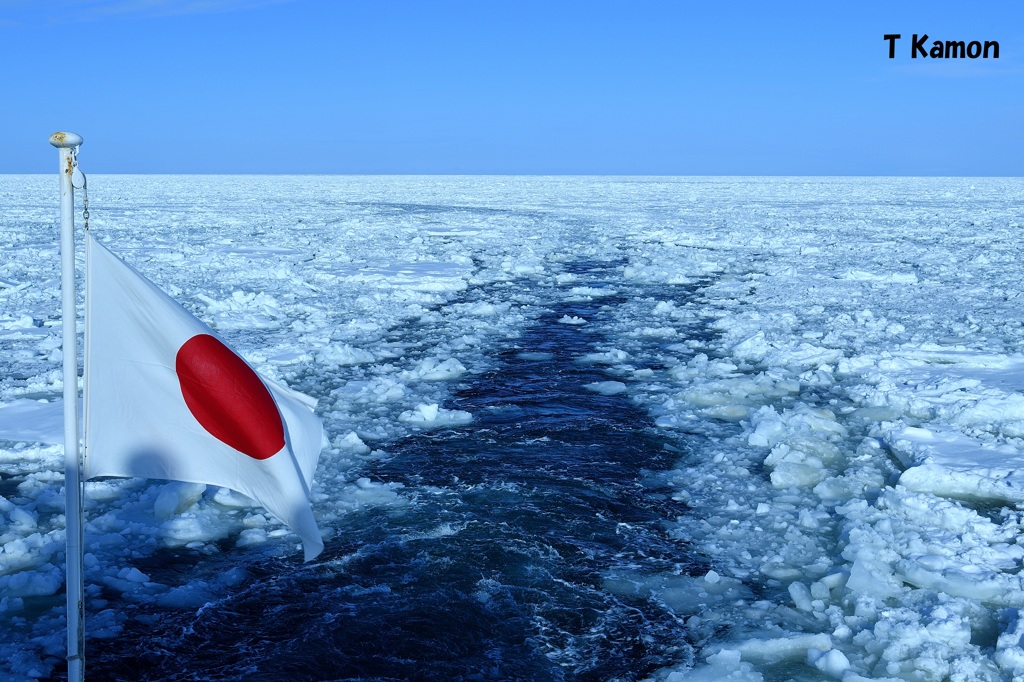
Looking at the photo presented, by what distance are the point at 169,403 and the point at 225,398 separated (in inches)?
6.7

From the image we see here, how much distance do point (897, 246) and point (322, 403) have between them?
1621 centimetres

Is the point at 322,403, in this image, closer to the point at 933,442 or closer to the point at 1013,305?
the point at 933,442

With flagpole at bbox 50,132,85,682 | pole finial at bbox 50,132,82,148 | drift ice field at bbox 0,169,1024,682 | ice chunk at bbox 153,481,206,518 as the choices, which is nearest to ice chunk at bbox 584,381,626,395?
drift ice field at bbox 0,169,1024,682

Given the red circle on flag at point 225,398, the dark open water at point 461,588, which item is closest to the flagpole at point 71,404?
the red circle on flag at point 225,398

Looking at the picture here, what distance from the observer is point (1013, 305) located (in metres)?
11.2

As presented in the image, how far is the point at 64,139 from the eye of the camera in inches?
96.6

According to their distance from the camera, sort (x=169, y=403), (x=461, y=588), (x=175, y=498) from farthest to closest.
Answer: (x=175, y=498) < (x=461, y=588) < (x=169, y=403)

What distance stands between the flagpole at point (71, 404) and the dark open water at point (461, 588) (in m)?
0.75

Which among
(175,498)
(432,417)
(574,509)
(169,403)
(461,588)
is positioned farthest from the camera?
(432,417)

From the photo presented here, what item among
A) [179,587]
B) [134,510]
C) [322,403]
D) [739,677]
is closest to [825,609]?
[739,677]

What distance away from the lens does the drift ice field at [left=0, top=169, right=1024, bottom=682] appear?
3.46 meters

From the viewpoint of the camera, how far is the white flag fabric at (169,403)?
2.66 m

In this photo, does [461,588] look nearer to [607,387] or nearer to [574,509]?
[574,509]

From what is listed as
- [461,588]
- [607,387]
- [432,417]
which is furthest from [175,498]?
[607,387]
